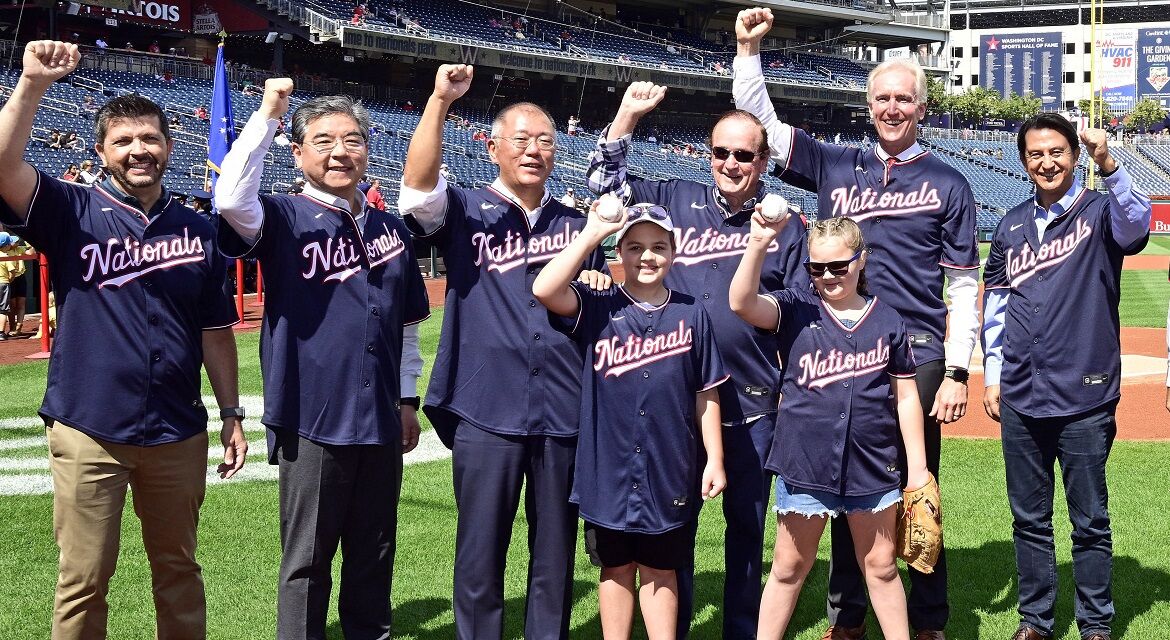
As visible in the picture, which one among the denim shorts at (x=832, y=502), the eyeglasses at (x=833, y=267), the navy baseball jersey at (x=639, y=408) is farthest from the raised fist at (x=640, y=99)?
the denim shorts at (x=832, y=502)

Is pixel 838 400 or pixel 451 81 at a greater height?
pixel 451 81

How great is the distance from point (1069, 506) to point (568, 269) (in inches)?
100

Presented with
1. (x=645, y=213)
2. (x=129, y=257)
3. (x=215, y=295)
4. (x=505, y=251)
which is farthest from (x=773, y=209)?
(x=129, y=257)

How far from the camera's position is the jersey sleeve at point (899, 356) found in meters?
4.17

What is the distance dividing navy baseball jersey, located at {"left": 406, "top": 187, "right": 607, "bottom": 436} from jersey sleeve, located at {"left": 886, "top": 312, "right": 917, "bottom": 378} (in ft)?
3.96

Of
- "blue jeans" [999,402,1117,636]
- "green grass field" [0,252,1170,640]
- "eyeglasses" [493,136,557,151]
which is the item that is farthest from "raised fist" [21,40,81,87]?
"blue jeans" [999,402,1117,636]

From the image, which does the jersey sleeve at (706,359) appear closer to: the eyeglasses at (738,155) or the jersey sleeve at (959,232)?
the eyeglasses at (738,155)

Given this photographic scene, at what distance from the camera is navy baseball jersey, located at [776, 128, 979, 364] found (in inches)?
181

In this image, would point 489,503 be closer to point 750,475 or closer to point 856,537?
point 750,475

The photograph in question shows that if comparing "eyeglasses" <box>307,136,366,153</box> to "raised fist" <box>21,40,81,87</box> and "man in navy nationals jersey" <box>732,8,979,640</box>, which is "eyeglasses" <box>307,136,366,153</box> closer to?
"raised fist" <box>21,40,81,87</box>

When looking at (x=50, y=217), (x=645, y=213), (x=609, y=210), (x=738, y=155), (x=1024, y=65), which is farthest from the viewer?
(x=1024, y=65)

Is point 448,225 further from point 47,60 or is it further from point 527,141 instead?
point 47,60

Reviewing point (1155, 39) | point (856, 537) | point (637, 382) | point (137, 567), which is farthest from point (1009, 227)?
point (1155, 39)

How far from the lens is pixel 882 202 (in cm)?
467
